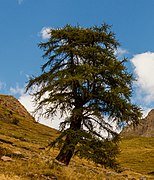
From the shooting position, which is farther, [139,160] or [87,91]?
[139,160]

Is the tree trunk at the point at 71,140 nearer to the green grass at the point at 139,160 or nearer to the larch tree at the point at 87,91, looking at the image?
the larch tree at the point at 87,91

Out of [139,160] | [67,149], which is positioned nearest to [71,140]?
[67,149]

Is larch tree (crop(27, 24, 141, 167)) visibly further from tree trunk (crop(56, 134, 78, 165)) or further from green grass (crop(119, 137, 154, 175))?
green grass (crop(119, 137, 154, 175))

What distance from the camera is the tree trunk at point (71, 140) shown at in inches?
960

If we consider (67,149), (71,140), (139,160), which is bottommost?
(67,149)

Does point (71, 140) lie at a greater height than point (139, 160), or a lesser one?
lesser

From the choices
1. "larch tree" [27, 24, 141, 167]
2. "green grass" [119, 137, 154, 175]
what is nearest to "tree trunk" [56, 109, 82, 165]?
"larch tree" [27, 24, 141, 167]

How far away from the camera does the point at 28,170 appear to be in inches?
784

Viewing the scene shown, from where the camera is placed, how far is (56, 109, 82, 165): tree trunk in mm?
24395

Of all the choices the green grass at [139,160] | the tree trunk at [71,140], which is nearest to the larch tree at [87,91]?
the tree trunk at [71,140]

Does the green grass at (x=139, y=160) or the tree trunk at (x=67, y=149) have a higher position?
the green grass at (x=139, y=160)

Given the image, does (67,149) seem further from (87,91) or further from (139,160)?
(139,160)

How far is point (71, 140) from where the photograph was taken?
24.5 metres

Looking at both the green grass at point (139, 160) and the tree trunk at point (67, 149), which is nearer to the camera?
the tree trunk at point (67, 149)
